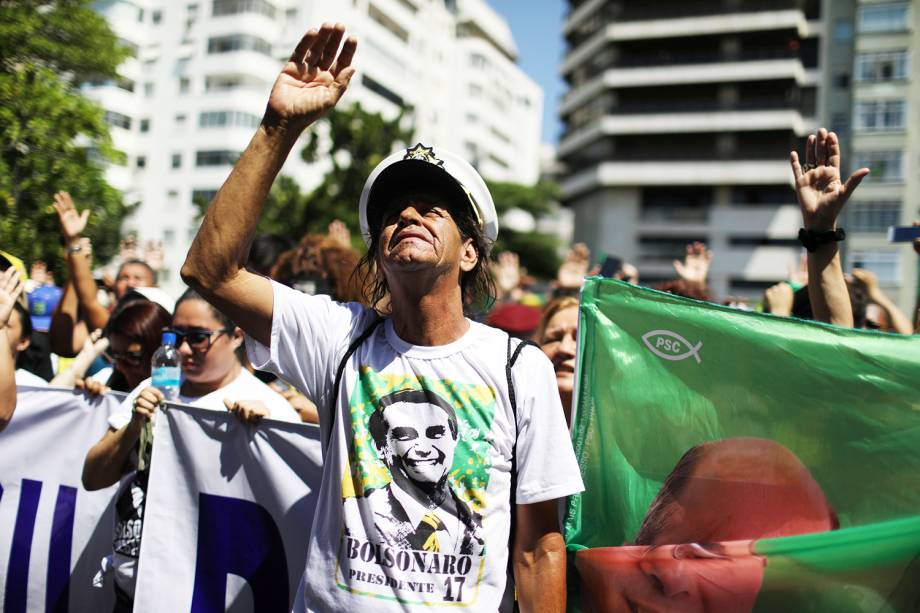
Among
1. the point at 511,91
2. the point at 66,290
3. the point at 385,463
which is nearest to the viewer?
the point at 385,463

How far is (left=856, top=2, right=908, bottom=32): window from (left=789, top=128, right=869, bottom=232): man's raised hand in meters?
46.5

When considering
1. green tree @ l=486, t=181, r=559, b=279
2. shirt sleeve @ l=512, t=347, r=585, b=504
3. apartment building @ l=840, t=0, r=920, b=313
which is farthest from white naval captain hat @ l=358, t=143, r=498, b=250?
green tree @ l=486, t=181, r=559, b=279

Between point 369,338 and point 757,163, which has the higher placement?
point 757,163

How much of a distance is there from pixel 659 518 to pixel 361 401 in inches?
37.2

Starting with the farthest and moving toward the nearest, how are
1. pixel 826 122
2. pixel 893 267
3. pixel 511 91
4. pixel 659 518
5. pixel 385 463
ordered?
pixel 511 91, pixel 826 122, pixel 893 267, pixel 659 518, pixel 385 463

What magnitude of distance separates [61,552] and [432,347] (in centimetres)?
233

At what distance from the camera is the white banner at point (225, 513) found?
302 cm

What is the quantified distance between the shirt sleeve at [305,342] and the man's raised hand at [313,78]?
1.49 ft

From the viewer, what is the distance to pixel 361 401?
2182mm

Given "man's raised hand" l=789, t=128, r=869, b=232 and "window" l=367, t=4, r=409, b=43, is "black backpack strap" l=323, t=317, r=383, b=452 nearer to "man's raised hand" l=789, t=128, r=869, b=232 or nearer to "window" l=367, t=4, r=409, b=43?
"man's raised hand" l=789, t=128, r=869, b=232

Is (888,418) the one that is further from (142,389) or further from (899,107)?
(899,107)

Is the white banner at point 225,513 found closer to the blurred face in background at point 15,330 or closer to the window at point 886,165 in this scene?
the blurred face in background at point 15,330

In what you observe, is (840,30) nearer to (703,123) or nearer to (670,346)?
(703,123)

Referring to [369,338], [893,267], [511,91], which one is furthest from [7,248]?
[511,91]
